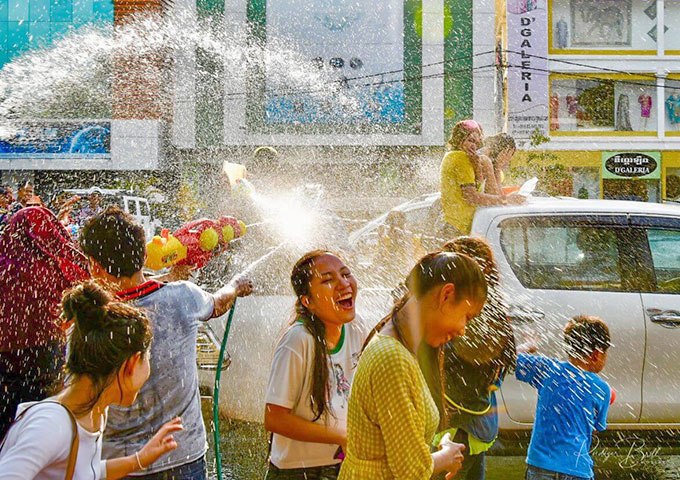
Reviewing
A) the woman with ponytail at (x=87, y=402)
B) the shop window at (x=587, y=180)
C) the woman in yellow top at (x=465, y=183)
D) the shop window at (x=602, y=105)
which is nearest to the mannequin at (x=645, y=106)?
the shop window at (x=602, y=105)

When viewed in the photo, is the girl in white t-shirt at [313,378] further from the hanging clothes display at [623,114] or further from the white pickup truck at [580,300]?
the hanging clothes display at [623,114]

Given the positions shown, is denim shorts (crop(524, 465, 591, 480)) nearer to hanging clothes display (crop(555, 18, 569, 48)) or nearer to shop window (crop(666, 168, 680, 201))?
shop window (crop(666, 168, 680, 201))

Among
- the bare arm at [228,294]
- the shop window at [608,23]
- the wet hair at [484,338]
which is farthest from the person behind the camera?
the shop window at [608,23]

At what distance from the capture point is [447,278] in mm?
2223

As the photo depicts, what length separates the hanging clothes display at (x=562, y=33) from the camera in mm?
25359

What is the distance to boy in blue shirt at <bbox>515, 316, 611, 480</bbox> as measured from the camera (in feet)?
11.1

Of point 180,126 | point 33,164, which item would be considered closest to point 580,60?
point 180,126

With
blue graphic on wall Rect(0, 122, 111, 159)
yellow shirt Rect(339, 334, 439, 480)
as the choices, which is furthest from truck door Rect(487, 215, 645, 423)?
blue graphic on wall Rect(0, 122, 111, 159)

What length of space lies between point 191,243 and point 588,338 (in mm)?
1975

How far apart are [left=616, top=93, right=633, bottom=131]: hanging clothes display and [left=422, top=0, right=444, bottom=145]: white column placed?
20.6ft

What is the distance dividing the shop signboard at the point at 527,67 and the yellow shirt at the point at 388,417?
2213cm

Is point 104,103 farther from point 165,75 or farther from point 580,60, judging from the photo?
point 580,60

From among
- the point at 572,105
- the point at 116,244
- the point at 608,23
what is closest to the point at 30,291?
the point at 116,244

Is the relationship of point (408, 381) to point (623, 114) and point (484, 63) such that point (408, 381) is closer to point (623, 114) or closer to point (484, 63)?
point (484, 63)
